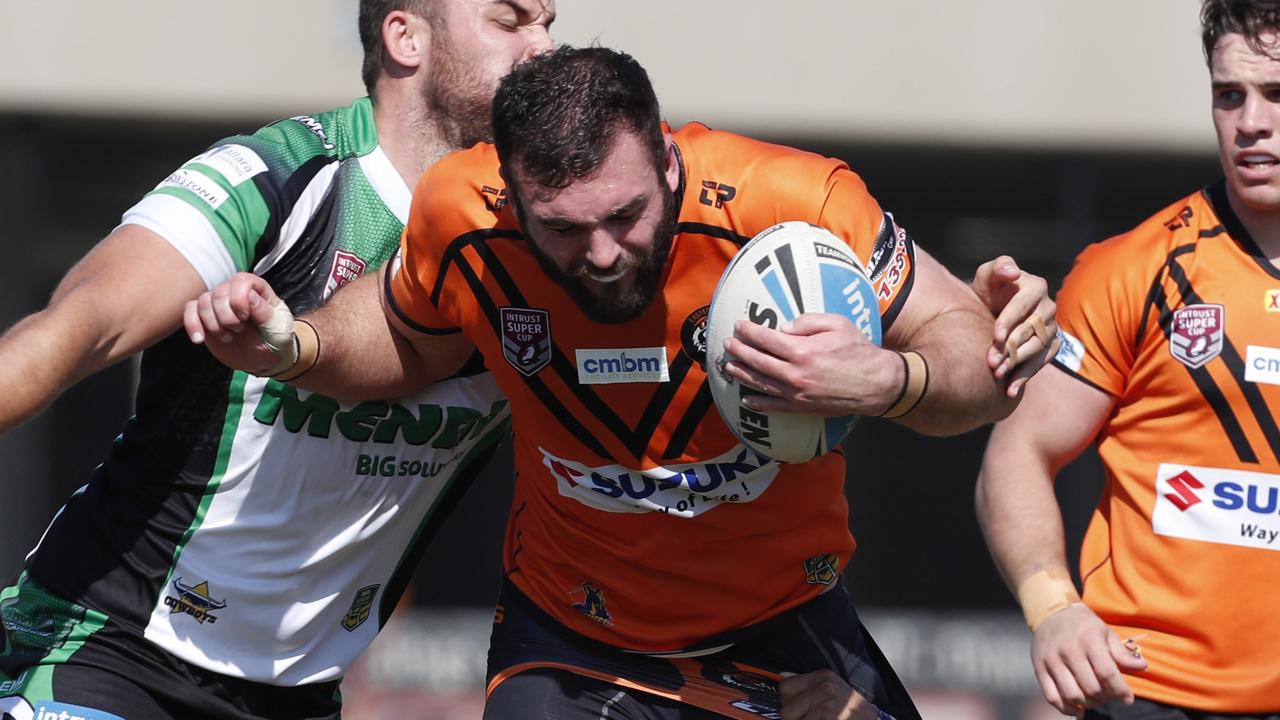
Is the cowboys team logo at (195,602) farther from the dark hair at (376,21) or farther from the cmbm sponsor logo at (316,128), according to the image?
the dark hair at (376,21)

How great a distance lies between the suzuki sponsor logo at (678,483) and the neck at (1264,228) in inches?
60.3

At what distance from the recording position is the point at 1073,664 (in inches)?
Result: 145

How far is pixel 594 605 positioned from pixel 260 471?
0.93 meters

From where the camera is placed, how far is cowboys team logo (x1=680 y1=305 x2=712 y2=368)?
366cm

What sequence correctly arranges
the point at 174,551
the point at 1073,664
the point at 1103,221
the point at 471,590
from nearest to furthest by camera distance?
→ the point at 1073,664
the point at 174,551
the point at 471,590
the point at 1103,221

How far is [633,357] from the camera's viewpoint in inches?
146

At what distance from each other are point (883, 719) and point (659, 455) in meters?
0.98

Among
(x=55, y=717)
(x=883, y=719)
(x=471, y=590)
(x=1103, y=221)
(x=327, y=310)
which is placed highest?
(x=327, y=310)

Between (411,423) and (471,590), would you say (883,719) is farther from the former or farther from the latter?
(471,590)

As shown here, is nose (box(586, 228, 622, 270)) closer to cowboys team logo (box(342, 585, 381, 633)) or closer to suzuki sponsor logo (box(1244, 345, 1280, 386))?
cowboys team logo (box(342, 585, 381, 633))

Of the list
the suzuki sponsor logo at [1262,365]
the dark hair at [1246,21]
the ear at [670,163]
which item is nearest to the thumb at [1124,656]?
the suzuki sponsor logo at [1262,365]

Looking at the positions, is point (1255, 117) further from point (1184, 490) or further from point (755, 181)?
point (755, 181)

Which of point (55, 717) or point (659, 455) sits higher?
point (659, 455)

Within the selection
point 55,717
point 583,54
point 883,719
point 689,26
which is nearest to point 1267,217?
point 883,719
